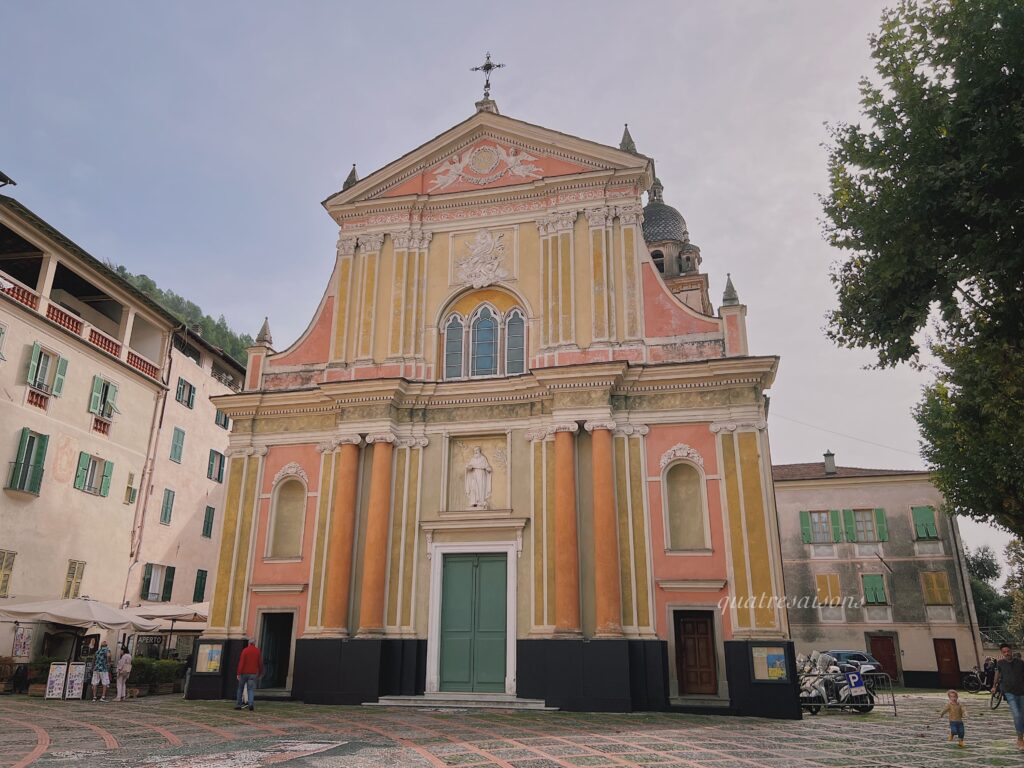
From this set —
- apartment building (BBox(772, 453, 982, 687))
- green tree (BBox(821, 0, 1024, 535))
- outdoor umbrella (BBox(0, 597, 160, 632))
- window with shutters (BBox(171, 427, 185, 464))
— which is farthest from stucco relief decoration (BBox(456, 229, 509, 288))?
apartment building (BBox(772, 453, 982, 687))

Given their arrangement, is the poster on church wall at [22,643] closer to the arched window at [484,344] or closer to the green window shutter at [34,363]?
the green window shutter at [34,363]

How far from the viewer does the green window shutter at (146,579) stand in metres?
24.7

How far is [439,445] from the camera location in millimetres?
18094

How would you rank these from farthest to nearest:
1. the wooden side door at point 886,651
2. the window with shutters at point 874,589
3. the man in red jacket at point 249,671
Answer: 1. the window with shutters at point 874,589
2. the wooden side door at point 886,651
3. the man in red jacket at point 249,671

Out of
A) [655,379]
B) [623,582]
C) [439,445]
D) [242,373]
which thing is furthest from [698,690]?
[242,373]

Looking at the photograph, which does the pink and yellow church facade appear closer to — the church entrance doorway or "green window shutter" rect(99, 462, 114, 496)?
the church entrance doorway

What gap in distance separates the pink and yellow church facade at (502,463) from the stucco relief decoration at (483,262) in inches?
2.4

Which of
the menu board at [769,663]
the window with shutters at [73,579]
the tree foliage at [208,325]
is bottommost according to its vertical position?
the menu board at [769,663]

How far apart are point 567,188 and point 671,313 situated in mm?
4173

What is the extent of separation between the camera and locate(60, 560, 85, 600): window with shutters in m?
21.4

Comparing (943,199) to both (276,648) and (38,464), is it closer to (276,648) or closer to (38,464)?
(276,648)

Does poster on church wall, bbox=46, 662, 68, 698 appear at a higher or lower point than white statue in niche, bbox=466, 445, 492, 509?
lower

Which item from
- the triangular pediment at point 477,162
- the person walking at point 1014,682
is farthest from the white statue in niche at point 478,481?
the person walking at point 1014,682

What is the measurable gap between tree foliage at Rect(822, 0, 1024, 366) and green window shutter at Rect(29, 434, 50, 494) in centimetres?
1988
